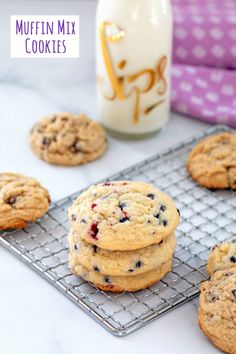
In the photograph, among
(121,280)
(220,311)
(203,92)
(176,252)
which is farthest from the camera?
(203,92)

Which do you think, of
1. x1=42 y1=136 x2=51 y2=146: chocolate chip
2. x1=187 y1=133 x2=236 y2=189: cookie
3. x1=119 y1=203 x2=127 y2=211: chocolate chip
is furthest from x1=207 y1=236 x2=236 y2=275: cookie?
x1=42 y1=136 x2=51 y2=146: chocolate chip

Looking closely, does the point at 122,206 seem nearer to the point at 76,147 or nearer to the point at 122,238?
the point at 122,238

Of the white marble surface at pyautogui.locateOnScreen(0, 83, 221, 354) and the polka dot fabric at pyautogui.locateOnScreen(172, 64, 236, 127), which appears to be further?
the polka dot fabric at pyautogui.locateOnScreen(172, 64, 236, 127)

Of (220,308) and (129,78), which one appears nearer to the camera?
(220,308)

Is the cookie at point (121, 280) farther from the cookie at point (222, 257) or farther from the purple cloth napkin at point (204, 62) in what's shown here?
the purple cloth napkin at point (204, 62)

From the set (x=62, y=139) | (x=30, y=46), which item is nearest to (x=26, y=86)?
(x=30, y=46)

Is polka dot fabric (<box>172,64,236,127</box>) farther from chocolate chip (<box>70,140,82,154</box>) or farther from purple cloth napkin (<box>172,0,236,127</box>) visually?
chocolate chip (<box>70,140,82,154</box>)

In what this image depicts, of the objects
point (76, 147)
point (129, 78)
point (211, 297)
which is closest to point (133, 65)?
point (129, 78)
